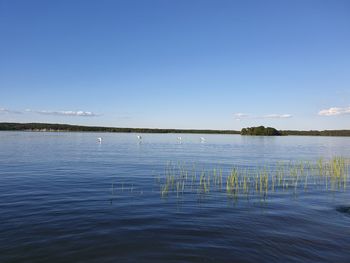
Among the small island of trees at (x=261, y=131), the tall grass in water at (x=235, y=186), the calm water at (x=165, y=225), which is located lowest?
the calm water at (x=165, y=225)

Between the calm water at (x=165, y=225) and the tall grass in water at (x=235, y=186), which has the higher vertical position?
the tall grass in water at (x=235, y=186)

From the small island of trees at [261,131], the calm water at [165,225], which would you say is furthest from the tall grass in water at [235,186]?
the small island of trees at [261,131]

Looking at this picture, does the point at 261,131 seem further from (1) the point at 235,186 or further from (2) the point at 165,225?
(2) the point at 165,225

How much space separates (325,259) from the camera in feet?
30.8

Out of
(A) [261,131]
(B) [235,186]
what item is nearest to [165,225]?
(B) [235,186]

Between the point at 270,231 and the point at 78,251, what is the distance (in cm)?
648

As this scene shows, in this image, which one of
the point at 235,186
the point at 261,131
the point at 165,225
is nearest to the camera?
the point at 165,225

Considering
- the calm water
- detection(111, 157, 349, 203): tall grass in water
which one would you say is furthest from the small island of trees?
the calm water

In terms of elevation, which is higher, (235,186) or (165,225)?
(235,186)

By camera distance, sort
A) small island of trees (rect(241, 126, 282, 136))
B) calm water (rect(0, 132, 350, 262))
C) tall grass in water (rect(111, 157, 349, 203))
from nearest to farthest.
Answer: calm water (rect(0, 132, 350, 262)) < tall grass in water (rect(111, 157, 349, 203)) < small island of trees (rect(241, 126, 282, 136))

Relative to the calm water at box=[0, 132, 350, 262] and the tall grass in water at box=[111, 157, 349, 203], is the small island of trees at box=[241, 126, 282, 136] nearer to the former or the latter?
the tall grass in water at box=[111, 157, 349, 203]

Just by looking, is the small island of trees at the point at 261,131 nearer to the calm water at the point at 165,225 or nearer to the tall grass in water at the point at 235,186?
the tall grass in water at the point at 235,186

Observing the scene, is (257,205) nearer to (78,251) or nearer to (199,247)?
(199,247)

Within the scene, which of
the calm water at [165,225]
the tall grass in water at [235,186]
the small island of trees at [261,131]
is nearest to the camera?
the calm water at [165,225]
